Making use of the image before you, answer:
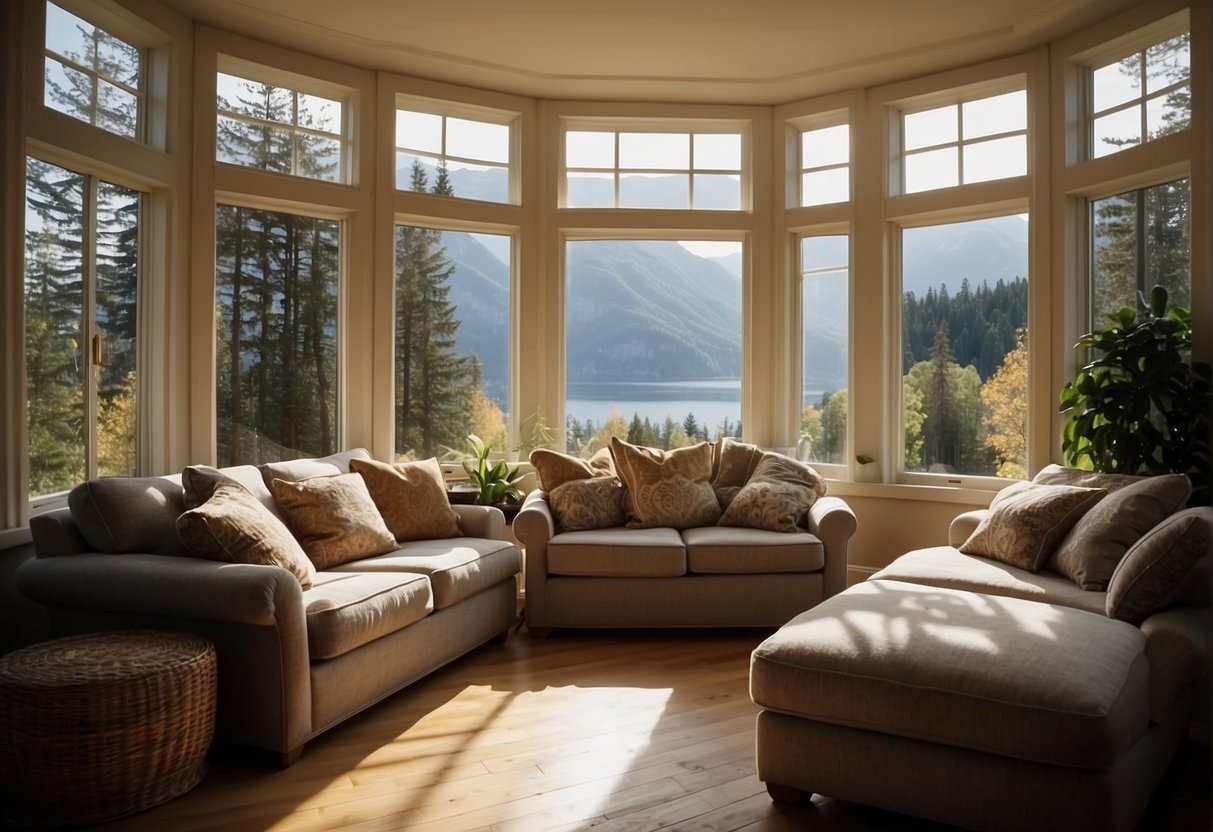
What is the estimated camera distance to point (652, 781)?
275 centimetres

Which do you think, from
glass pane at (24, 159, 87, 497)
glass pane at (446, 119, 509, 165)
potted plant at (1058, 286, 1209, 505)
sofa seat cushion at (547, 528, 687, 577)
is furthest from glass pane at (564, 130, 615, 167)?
potted plant at (1058, 286, 1209, 505)

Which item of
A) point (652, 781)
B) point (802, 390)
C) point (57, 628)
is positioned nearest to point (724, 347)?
point (802, 390)

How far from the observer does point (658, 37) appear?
15.4ft

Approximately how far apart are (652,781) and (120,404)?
3.12 m

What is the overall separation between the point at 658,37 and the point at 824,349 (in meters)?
2.23

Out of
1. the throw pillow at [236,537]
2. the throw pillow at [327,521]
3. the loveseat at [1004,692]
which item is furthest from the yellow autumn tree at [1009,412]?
the throw pillow at [236,537]

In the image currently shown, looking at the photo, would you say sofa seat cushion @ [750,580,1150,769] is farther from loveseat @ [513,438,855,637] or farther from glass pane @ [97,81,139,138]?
glass pane @ [97,81,139,138]

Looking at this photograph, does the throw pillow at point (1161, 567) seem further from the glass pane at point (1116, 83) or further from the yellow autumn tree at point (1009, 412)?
the glass pane at point (1116, 83)

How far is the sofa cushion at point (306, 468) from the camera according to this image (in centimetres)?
385

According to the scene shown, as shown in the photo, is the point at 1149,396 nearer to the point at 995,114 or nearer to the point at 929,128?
the point at 995,114

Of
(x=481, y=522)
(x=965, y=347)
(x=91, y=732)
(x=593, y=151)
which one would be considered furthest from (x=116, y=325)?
(x=965, y=347)

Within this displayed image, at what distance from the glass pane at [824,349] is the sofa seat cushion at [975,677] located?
2.89 m

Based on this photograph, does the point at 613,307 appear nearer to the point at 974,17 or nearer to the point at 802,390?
the point at 802,390

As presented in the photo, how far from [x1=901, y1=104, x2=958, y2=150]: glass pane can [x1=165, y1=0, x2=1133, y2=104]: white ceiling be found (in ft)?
0.95
